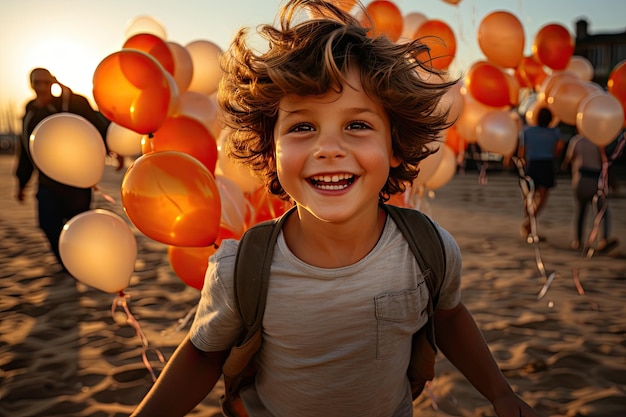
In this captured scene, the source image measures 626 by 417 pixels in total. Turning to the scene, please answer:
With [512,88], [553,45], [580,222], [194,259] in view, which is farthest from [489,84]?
[580,222]

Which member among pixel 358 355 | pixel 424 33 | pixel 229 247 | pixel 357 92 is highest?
pixel 424 33

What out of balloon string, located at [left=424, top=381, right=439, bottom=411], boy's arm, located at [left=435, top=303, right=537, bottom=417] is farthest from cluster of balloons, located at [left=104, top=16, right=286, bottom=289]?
balloon string, located at [left=424, top=381, right=439, bottom=411]

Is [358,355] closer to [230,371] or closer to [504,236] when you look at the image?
[230,371]

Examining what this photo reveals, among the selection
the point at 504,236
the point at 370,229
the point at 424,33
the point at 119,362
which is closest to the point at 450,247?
the point at 370,229

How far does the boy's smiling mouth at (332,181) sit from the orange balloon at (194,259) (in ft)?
2.71

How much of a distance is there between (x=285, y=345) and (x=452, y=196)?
37.0 ft

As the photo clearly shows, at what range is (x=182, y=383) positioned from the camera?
128 centimetres

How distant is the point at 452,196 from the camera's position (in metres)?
12.0

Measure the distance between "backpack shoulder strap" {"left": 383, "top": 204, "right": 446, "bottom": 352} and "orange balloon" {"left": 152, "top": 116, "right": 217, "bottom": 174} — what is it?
919mm

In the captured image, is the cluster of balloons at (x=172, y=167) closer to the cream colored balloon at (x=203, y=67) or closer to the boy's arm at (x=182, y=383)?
the cream colored balloon at (x=203, y=67)

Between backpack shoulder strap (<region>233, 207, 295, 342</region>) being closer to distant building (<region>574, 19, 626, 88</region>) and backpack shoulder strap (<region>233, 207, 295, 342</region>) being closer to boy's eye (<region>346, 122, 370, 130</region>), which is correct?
boy's eye (<region>346, 122, 370, 130</region>)

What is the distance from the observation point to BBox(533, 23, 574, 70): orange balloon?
383 centimetres

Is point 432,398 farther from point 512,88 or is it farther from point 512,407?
point 512,88

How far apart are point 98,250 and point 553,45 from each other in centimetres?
347
